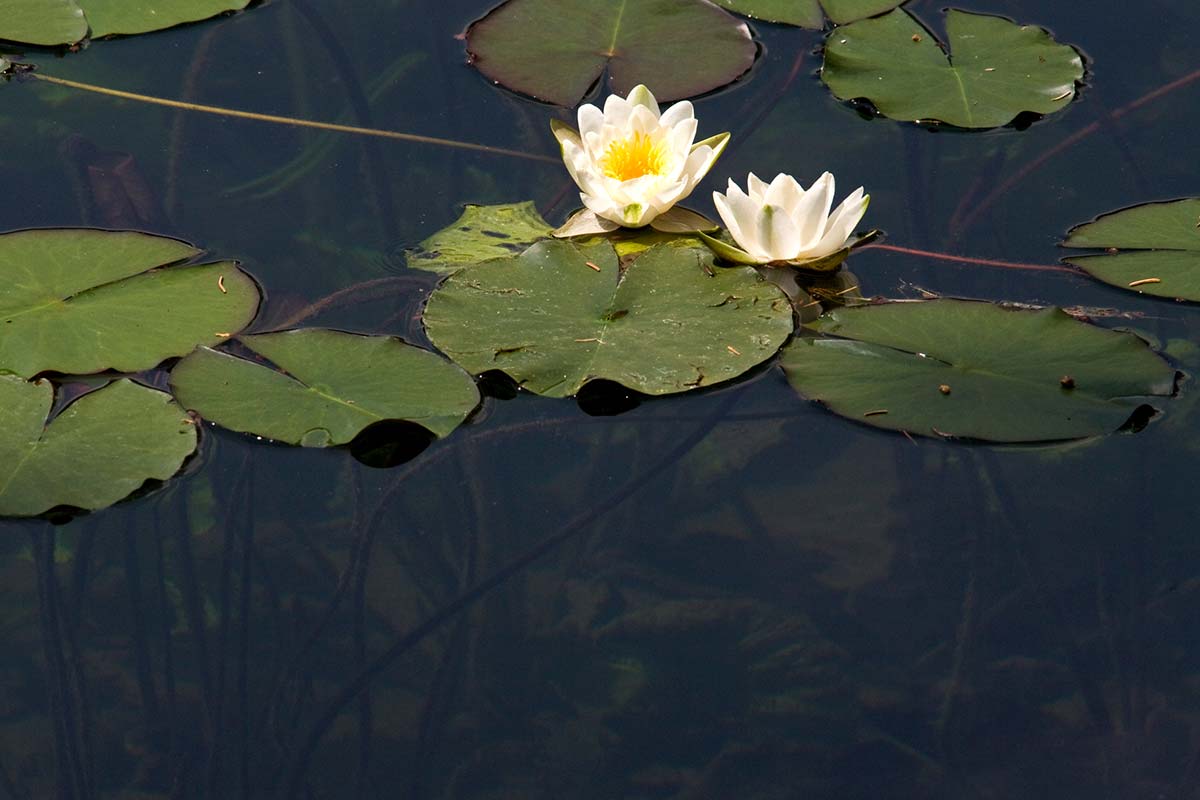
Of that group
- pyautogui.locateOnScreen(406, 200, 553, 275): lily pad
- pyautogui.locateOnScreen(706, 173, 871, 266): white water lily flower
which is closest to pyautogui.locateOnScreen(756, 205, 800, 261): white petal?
pyautogui.locateOnScreen(706, 173, 871, 266): white water lily flower

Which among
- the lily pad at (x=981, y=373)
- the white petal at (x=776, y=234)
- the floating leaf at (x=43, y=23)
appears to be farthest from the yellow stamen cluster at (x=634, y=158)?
the floating leaf at (x=43, y=23)

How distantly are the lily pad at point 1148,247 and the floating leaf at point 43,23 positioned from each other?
3049 millimetres

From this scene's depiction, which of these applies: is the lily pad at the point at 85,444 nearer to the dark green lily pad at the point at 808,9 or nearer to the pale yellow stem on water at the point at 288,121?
the pale yellow stem on water at the point at 288,121

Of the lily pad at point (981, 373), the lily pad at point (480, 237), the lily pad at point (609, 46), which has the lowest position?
the lily pad at point (981, 373)

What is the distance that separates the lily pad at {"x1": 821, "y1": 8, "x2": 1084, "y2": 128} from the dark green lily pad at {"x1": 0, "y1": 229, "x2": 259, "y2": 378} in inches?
74.0

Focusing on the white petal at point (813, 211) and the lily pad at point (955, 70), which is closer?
the white petal at point (813, 211)

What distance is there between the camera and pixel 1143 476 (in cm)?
265

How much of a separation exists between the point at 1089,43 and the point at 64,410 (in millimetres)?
3146

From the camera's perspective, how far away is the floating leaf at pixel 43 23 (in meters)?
3.83

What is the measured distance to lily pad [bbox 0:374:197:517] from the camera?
255 cm

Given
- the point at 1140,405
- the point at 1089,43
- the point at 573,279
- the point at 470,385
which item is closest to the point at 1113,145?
the point at 1089,43

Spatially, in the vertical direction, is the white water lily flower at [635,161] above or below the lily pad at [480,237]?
above

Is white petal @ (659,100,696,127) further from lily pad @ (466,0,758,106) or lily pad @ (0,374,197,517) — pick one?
lily pad @ (0,374,197,517)

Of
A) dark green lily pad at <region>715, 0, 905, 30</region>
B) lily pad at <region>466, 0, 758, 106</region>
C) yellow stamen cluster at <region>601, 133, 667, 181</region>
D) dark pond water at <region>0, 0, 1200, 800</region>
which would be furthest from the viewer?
dark green lily pad at <region>715, 0, 905, 30</region>
